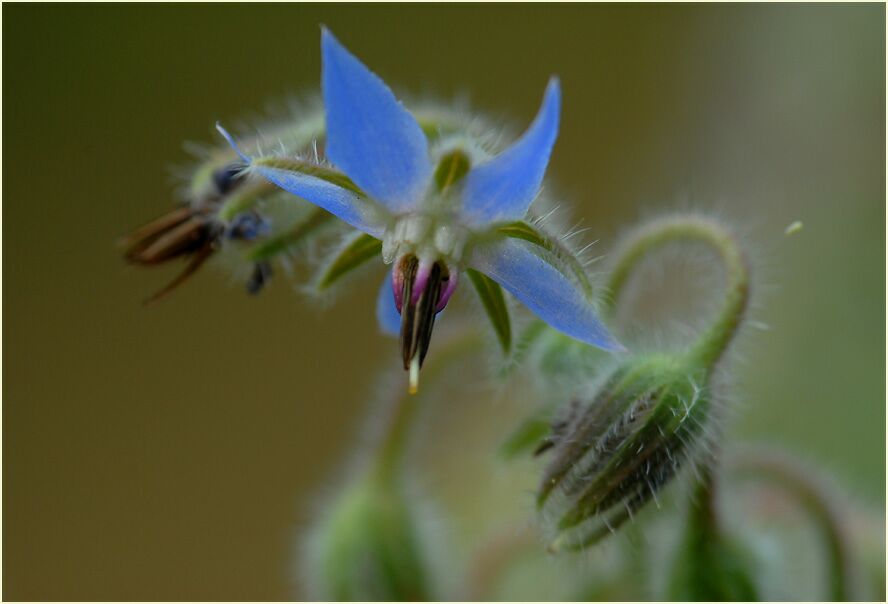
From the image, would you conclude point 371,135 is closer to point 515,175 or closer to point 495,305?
point 515,175

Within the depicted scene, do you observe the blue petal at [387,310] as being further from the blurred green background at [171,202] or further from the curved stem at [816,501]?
the blurred green background at [171,202]

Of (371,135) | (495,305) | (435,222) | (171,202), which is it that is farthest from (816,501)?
(171,202)

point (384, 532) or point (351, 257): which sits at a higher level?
point (351, 257)

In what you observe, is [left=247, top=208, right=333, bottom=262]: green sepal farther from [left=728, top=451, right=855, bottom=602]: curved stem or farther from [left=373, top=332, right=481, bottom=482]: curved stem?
[left=728, top=451, right=855, bottom=602]: curved stem

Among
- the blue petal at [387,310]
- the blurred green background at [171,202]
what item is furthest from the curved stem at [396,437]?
the blurred green background at [171,202]

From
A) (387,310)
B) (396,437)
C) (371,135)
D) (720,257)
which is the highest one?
(720,257)

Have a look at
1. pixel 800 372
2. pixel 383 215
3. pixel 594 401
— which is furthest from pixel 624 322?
pixel 800 372
